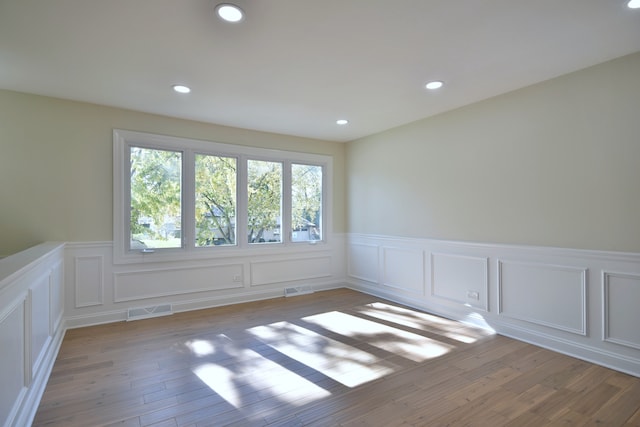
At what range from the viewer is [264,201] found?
5289 mm

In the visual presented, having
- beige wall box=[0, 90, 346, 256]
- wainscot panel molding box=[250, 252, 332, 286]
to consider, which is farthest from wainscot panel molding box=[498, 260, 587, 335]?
beige wall box=[0, 90, 346, 256]

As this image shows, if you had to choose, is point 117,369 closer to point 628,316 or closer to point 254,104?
point 254,104

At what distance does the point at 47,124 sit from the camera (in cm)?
373

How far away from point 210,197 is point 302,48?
2.83m

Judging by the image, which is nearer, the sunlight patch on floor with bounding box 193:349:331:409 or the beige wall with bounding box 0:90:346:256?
the sunlight patch on floor with bounding box 193:349:331:409

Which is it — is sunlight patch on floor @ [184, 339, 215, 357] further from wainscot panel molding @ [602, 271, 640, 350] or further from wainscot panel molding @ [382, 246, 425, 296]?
wainscot panel molding @ [602, 271, 640, 350]

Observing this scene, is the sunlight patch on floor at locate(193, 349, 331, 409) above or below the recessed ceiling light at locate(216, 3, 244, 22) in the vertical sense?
below

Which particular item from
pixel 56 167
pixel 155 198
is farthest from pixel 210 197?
pixel 56 167

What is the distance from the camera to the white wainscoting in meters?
3.91

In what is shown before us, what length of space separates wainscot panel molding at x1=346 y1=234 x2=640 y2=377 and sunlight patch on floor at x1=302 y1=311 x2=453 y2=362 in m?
0.90

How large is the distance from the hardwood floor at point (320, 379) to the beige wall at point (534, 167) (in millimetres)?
1232

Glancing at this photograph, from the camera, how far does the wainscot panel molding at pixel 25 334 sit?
1686mm

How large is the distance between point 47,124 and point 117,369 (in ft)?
9.53

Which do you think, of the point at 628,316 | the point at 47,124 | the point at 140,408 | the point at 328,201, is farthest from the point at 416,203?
the point at 47,124
